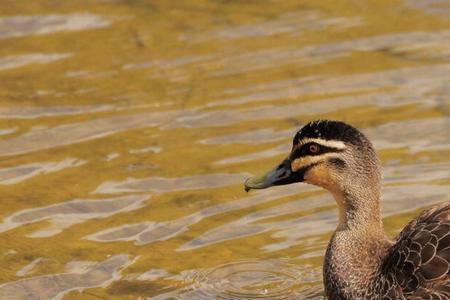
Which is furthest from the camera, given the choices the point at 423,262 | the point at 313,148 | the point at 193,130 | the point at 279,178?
the point at 193,130

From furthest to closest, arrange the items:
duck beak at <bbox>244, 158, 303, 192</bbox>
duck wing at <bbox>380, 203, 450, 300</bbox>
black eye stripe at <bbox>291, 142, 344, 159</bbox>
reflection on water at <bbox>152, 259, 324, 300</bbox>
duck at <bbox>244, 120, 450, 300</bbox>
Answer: reflection on water at <bbox>152, 259, 324, 300</bbox>, duck beak at <bbox>244, 158, 303, 192</bbox>, black eye stripe at <bbox>291, 142, 344, 159</bbox>, duck at <bbox>244, 120, 450, 300</bbox>, duck wing at <bbox>380, 203, 450, 300</bbox>

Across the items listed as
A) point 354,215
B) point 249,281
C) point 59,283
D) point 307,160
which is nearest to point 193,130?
point 249,281

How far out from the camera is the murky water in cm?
1296

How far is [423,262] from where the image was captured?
1118 centimetres

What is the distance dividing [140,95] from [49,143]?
149cm

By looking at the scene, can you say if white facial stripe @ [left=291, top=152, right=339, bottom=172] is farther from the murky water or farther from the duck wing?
the murky water

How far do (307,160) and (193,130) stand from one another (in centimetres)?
363

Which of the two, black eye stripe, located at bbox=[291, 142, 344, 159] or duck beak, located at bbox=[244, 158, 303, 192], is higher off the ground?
black eye stripe, located at bbox=[291, 142, 344, 159]

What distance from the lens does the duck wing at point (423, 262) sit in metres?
11.1

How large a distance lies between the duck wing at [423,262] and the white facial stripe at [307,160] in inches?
36.4

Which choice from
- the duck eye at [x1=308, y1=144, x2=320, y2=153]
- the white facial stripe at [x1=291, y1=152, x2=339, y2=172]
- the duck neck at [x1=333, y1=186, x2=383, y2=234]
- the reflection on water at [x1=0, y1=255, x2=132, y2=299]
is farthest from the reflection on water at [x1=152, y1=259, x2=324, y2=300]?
the duck eye at [x1=308, y1=144, x2=320, y2=153]

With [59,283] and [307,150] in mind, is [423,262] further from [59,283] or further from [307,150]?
[59,283]

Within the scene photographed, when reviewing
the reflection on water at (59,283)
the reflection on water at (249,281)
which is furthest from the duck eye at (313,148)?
the reflection on water at (59,283)

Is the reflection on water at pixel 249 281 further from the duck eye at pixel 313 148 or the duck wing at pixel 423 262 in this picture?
the duck eye at pixel 313 148
